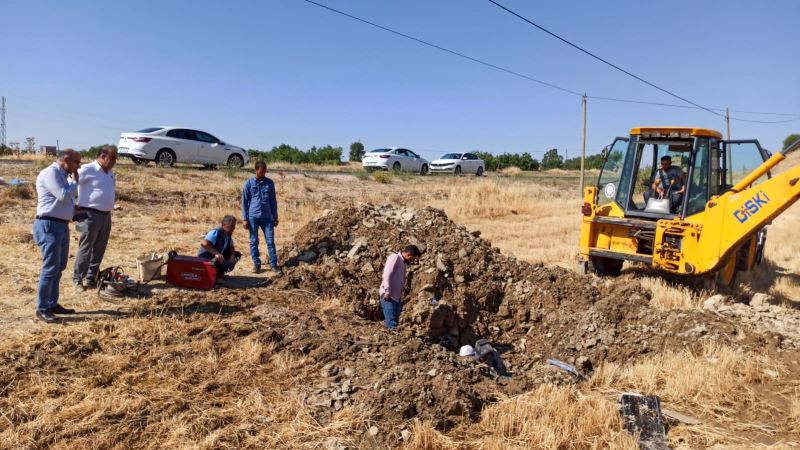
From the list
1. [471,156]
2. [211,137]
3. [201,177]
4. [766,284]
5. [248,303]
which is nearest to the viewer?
[248,303]

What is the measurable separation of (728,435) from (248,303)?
4.96 meters

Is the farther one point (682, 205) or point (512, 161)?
point (512, 161)

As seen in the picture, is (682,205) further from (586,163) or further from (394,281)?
(586,163)

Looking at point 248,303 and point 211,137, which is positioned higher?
point 211,137

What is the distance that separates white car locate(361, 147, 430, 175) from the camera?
26.8 meters

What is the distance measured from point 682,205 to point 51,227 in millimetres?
7827

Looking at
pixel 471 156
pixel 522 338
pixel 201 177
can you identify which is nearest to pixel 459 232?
pixel 522 338

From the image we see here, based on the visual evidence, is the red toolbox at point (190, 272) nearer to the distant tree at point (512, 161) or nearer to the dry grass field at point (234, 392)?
the dry grass field at point (234, 392)

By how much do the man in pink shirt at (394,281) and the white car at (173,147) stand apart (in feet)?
44.9

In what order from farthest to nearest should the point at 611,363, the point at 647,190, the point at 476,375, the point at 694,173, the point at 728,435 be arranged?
the point at 647,190 → the point at 694,173 → the point at 611,363 → the point at 476,375 → the point at 728,435

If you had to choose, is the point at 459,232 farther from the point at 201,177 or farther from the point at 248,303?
the point at 201,177

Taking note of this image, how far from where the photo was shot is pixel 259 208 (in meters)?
8.09

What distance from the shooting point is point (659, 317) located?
670cm

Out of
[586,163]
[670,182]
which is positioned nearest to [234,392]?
[670,182]
